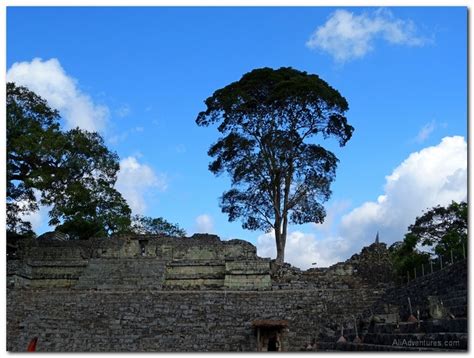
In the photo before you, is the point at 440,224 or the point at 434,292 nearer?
the point at 434,292

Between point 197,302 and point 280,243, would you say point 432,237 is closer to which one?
point 280,243

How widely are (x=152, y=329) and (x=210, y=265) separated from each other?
762 centimetres

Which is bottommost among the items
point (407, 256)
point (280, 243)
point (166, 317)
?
point (166, 317)

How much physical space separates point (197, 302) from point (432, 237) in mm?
14368

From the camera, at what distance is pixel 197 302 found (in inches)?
746

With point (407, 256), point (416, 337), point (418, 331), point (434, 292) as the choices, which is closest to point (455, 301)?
point (418, 331)

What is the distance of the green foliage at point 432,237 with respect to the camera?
24047 millimetres

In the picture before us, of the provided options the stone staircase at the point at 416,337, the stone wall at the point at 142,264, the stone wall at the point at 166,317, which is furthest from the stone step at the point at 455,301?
the stone wall at the point at 142,264

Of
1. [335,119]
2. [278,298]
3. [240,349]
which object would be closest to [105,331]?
[240,349]

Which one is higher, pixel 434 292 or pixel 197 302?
pixel 434 292

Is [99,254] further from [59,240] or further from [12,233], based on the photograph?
[12,233]

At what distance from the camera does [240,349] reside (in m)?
16.7

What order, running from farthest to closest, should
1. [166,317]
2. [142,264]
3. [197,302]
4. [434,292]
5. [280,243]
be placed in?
[280,243] < [142,264] < [197,302] < [166,317] < [434,292]

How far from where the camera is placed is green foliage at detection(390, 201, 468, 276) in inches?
947
